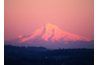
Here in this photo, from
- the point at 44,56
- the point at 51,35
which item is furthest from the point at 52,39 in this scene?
the point at 44,56

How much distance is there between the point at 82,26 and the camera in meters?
3.89

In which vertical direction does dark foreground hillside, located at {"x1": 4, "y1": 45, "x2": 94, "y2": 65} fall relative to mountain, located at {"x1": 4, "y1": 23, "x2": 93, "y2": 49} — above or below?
below

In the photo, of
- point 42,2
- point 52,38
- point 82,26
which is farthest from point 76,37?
point 42,2

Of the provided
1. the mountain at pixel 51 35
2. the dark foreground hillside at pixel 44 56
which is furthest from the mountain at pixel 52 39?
the dark foreground hillside at pixel 44 56

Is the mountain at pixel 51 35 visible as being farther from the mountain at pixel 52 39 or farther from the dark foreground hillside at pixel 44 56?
the dark foreground hillside at pixel 44 56

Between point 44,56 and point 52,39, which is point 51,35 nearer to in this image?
point 52,39

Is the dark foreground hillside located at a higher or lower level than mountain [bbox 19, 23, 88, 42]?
lower

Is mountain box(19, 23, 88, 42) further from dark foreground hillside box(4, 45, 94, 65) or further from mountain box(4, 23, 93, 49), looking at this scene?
dark foreground hillside box(4, 45, 94, 65)

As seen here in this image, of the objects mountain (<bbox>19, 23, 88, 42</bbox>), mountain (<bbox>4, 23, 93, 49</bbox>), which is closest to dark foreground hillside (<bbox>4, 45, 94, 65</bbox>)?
mountain (<bbox>4, 23, 93, 49</bbox>)

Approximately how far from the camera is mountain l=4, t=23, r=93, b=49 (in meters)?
3.85

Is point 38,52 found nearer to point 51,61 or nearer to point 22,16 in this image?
point 51,61

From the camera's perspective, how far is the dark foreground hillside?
3.85 m

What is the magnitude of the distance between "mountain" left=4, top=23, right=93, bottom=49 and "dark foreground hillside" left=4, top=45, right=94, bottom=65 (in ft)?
0.35

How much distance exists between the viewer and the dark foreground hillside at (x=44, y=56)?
3848mm
